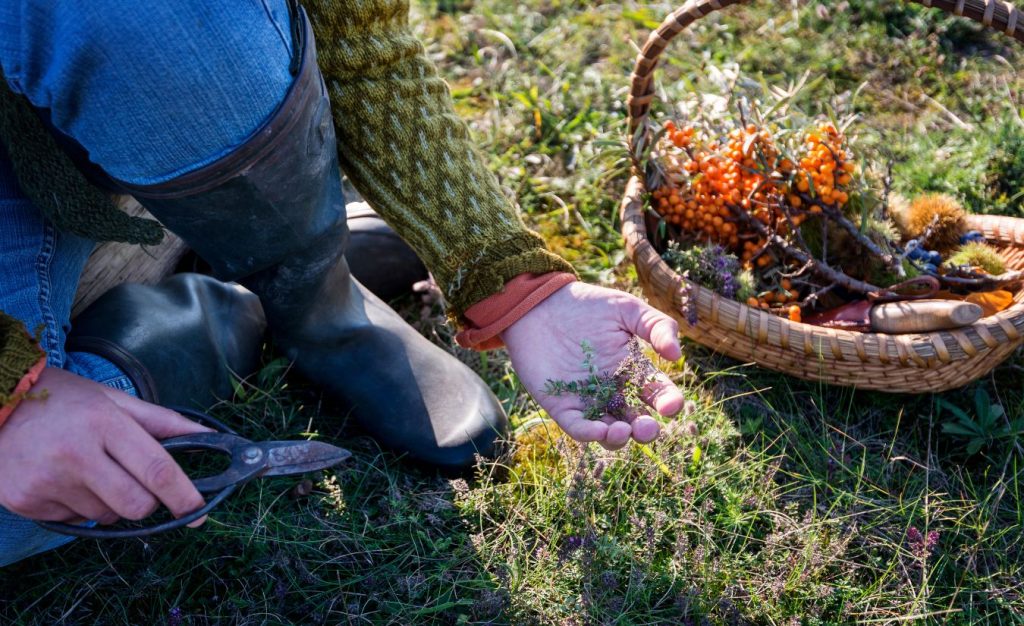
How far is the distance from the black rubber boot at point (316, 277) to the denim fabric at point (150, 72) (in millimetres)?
36

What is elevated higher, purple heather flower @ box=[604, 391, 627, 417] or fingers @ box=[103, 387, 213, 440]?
fingers @ box=[103, 387, 213, 440]

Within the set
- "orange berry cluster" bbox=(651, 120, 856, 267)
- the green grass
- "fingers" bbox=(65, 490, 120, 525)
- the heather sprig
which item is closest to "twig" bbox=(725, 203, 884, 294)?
"orange berry cluster" bbox=(651, 120, 856, 267)

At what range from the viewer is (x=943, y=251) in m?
2.11

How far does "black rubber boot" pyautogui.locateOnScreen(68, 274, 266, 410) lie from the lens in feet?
5.13

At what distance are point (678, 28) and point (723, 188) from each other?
42cm

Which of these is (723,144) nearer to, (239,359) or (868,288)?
(868,288)

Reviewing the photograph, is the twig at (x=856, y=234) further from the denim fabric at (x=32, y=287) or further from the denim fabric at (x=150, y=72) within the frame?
the denim fabric at (x=32, y=287)

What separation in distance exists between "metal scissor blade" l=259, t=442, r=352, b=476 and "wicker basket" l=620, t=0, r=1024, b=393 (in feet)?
3.04

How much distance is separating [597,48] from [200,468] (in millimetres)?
2119

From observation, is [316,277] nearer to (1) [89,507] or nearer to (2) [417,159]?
(2) [417,159]

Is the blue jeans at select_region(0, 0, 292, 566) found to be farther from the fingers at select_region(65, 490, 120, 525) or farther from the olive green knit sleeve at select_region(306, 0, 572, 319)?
the fingers at select_region(65, 490, 120, 525)

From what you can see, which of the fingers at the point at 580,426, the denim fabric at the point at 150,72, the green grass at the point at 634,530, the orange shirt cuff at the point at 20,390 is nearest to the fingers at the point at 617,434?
the fingers at the point at 580,426

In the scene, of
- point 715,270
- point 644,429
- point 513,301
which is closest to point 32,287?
point 513,301

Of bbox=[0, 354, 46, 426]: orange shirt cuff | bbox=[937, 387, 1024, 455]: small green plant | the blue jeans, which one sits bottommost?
bbox=[937, 387, 1024, 455]: small green plant
